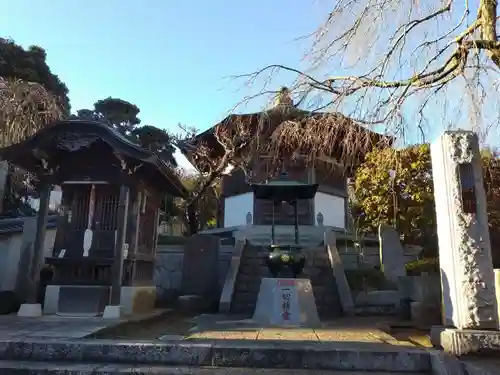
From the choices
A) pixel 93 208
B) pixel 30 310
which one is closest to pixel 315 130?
pixel 93 208

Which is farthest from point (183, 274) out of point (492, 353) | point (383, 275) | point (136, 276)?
point (492, 353)

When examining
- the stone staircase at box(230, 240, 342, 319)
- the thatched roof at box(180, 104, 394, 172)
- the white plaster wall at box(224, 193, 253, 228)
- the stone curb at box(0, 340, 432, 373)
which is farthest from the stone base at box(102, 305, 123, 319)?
the white plaster wall at box(224, 193, 253, 228)

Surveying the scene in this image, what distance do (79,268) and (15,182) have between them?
9690 mm

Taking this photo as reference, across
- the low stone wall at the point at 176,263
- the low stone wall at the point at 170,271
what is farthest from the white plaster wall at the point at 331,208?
the low stone wall at the point at 170,271

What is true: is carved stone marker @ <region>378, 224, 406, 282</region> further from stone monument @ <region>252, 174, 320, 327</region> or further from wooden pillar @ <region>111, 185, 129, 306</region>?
wooden pillar @ <region>111, 185, 129, 306</region>

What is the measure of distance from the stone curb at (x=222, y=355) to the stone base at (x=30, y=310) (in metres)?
5.28

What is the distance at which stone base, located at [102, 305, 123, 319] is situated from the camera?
9195 millimetres

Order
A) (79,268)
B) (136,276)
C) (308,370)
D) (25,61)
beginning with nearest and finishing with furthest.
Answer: (308,370), (79,268), (136,276), (25,61)

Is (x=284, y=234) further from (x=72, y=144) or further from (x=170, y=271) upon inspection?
(x=72, y=144)

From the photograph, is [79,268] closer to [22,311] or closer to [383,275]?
[22,311]

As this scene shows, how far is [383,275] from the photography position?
12703 millimetres

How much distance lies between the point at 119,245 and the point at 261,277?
15.1 ft

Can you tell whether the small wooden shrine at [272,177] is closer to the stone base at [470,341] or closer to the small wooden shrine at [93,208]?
the small wooden shrine at [93,208]

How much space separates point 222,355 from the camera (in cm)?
456
